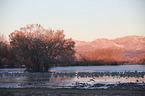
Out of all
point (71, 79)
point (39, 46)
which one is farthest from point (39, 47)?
point (71, 79)

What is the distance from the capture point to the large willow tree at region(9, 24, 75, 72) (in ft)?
134

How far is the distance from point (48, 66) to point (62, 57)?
3264mm

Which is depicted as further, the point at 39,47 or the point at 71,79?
the point at 39,47

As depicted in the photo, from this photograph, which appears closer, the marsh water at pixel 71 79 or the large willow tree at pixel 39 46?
the marsh water at pixel 71 79

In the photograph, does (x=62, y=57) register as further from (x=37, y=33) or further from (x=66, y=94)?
(x=66, y=94)

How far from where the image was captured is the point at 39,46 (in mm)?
41812

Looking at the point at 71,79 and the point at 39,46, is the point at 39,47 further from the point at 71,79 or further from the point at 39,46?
the point at 71,79

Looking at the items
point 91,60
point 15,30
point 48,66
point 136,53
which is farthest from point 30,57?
point 136,53

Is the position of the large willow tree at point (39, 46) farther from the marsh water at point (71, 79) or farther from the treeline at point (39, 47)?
the marsh water at point (71, 79)

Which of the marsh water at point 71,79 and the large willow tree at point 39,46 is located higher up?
the large willow tree at point 39,46

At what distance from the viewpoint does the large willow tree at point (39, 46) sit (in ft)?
134

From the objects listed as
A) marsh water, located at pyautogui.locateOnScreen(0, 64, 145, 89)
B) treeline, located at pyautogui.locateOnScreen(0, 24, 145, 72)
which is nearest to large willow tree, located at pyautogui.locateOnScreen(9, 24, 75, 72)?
treeline, located at pyautogui.locateOnScreen(0, 24, 145, 72)

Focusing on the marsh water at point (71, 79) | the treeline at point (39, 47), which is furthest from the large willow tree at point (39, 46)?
the marsh water at point (71, 79)

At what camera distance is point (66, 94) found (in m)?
15.0
